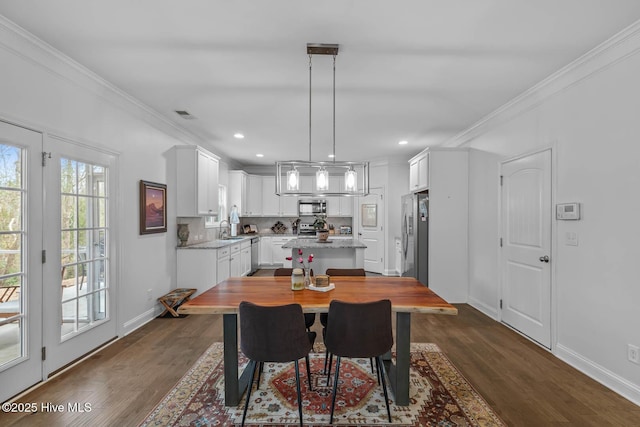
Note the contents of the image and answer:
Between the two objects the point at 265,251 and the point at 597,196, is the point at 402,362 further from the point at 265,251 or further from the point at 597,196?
the point at 265,251

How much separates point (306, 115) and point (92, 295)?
10.00ft

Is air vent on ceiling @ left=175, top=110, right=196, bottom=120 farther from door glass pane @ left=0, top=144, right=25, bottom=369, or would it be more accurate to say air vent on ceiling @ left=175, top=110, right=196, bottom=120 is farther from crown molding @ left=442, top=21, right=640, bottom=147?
crown molding @ left=442, top=21, right=640, bottom=147

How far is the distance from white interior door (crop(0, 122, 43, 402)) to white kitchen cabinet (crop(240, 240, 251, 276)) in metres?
3.63

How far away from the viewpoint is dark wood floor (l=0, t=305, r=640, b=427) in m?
2.02

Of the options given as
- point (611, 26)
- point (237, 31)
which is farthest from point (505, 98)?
point (237, 31)

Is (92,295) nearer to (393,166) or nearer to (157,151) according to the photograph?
(157,151)

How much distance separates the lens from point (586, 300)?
2582 mm

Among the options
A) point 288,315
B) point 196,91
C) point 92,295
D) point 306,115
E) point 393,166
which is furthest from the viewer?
point 393,166

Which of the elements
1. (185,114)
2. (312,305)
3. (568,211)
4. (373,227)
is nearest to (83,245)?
(185,114)

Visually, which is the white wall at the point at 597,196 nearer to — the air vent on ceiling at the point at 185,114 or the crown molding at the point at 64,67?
the air vent on ceiling at the point at 185,114

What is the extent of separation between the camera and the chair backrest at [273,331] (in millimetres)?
1861

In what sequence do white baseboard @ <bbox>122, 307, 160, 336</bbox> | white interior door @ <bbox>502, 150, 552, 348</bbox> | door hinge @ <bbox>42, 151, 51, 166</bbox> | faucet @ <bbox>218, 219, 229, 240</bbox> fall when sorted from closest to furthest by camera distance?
door hinge @ <bbox>42, 151, 51, 166</bbox>, white interior door @ <bbox>502, 150, 552, 348</bbox>, white baseboard @ <bbox>122, 307, 160, 336</bbox>, faucet @ <bbox>218, 219, 229, 240</bbox>

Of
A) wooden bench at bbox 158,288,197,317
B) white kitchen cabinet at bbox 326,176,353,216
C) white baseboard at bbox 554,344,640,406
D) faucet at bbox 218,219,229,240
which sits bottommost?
white baseboard at bbox 554,344,640,406

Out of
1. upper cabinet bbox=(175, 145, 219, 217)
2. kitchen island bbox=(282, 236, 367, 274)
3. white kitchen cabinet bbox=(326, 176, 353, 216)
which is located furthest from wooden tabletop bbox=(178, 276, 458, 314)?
white kitchen cabinet bbox=(326, 176, 353, 216)
